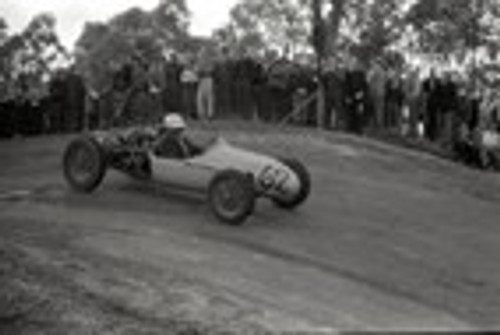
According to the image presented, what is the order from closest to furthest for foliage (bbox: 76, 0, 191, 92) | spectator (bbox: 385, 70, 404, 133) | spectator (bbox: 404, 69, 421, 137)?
spectator (bbox: 404, 69, 421, 137)
spectator (bbox: 385, 70, 404, 133)
foliage (bbox: 76, 0, 191, 92)

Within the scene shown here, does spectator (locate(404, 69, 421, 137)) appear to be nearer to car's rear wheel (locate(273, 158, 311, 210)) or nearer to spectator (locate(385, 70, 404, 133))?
spectator (locate(385, 70, 404, 133))

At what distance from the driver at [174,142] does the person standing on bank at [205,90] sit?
8797 millimetres

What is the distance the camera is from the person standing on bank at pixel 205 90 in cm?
2386

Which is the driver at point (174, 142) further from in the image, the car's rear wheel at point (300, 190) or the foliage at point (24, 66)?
the foliage at point (24, 66)

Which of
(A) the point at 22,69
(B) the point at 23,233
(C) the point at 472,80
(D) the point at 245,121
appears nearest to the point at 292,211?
(B) the point at 23,233

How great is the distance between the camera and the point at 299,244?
1320 centimetres

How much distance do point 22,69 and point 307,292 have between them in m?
17.3

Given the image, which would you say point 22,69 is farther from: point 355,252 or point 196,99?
point 355,252

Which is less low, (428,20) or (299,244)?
(428,20)

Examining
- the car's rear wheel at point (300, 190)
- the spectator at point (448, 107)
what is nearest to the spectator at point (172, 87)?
the spectator at point (448, 107)

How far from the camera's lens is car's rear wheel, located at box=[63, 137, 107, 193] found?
15.1 metres

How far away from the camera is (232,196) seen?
13.8m

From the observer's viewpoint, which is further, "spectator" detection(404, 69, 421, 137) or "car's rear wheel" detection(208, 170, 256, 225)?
"spectator" detection(404, 69, 421, 137)

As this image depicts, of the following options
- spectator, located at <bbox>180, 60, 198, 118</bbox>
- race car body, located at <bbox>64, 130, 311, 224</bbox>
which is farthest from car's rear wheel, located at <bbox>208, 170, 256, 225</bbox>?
spectator, located at <bbox>180, 60, 198, 118</bbox>
